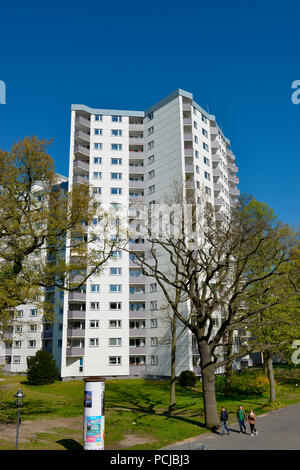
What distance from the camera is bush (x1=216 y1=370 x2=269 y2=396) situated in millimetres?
30000

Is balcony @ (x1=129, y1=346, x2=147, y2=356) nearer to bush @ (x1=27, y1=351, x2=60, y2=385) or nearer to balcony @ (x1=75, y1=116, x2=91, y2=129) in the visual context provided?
bush @ (x1=27, y1=351, x2=60, y2=385)

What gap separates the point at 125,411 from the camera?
23859mm

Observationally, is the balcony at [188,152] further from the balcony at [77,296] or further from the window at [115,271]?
the balcony at [77,296]

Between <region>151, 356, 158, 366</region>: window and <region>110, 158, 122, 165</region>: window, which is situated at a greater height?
<region>110, 158, 122, 165</region>: window

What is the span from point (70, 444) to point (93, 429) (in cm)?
276

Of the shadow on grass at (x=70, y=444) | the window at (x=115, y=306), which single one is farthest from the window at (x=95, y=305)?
the shadow on grass at (x=70, y=444)

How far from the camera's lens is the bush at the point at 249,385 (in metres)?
30.0

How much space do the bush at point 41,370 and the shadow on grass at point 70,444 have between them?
75.3ft

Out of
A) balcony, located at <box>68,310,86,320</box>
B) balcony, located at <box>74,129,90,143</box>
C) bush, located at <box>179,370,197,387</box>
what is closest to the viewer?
bush, located at <box>179,370,197,387</box>

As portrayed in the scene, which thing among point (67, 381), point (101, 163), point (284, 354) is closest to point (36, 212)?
point (284, 354)

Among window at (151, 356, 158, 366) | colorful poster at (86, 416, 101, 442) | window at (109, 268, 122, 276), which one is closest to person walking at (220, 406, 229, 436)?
colorful poster at (86, 416, 101, 442)

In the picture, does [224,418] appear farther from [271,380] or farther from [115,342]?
[115,342]

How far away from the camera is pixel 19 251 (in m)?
18.4
